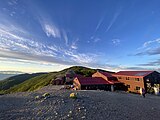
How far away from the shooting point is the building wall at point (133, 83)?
152ft

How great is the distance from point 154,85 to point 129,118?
122 ft

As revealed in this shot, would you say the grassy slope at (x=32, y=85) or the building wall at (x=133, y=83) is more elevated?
the building wall at (x=133, y=83)

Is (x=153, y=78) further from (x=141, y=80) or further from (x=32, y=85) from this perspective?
(x=32, y=85)

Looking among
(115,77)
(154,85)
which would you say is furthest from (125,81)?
(154,85)

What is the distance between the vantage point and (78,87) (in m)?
45.8

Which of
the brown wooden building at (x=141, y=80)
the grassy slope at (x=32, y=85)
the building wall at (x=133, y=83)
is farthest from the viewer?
the grassy slope at (x=32, y=85)

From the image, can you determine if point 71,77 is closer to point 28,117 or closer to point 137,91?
point 137,91

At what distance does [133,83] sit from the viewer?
4891 centimetres

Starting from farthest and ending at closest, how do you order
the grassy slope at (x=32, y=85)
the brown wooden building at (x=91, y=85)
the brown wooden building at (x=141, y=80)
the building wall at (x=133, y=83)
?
the grassy slope at (x=32, y=85), the building wall at (x=133, y=83), the brown wooden building at (x=141, y=80), the brown wooden building at (x=91, y=85)

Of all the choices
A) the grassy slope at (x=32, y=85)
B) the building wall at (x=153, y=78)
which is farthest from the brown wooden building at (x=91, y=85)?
the grassy slope at (x=32, y=85)

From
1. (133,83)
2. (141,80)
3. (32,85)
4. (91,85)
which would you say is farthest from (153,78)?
(32,85)

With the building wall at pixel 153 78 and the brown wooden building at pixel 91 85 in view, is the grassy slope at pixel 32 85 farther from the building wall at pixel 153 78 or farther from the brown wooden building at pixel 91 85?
the building wall at pixel 153 78

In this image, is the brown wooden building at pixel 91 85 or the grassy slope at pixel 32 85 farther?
the grassy slope at pixel 32 85

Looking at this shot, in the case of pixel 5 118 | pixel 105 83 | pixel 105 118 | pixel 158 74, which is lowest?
pixel 5 118
